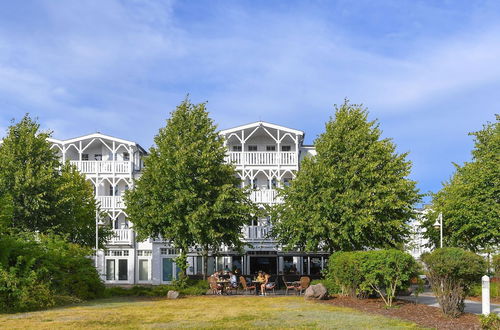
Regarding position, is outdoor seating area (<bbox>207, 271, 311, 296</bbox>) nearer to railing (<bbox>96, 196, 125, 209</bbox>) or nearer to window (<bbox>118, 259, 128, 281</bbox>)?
railing (<bbox>96, 196, 125, 209</bbox>)

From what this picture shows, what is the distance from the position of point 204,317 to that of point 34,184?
16.6m

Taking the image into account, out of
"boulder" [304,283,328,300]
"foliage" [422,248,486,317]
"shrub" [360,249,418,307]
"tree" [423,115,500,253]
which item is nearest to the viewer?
"foliage" [422,248,486,317]

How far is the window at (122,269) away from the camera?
47.2 metres

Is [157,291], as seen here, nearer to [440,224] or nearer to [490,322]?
[440,224]

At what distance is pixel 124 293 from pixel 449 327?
59.1ft

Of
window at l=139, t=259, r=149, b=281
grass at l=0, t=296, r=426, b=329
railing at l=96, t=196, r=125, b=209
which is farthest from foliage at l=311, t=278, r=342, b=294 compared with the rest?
window at l=139, t=259, r=149, b=281

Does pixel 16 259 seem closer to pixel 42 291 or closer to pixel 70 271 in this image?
pixel 42 291

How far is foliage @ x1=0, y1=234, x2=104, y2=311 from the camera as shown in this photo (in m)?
19.3

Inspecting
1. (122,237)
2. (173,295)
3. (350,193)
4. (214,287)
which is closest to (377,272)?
(350,193)

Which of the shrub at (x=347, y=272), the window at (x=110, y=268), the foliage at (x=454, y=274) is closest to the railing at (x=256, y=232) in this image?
the window at (x=110, y=268)

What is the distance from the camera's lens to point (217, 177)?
3141 centimetres

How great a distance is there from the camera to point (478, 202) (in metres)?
32.5

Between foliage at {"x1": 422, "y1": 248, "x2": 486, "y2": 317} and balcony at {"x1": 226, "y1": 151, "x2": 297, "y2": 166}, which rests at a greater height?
balcony at {"x1": 226, "y1": 151, "x2": 297, "y2": 166}

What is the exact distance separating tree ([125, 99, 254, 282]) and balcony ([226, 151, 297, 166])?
1112cm
